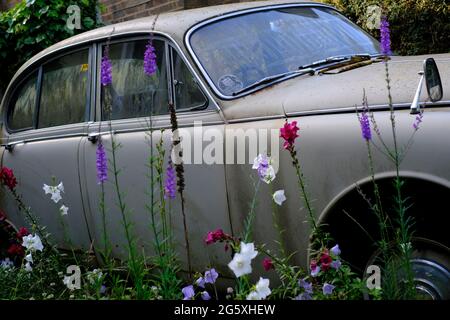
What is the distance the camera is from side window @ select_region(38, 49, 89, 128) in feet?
15.2

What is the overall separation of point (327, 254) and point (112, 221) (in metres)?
1.77

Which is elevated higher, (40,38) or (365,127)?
(40,38)

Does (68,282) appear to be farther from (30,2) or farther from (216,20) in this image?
(30,2)

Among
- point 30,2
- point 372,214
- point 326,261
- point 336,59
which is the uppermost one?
point 30,2

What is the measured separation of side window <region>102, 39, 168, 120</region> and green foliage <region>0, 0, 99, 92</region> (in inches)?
154

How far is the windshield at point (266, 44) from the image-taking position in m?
3.77

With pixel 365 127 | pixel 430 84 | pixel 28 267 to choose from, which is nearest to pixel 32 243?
pixel 28 267

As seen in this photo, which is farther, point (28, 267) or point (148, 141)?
point (148, 141)

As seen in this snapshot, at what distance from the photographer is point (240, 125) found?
3441 millimetres

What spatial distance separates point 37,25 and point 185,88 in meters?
4.86

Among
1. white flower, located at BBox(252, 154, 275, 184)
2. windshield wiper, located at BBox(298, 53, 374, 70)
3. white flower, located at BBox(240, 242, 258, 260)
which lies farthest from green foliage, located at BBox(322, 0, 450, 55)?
white flower, located at BBox(240, 242, 258, 260)

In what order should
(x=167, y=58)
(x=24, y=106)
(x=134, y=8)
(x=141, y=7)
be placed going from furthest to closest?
1. (x=134, y=8)
2. (x=141, y=7)
3. (x=24, y=106)
4. (x=167, y=58)

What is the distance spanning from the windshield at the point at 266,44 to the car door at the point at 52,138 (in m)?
1.08

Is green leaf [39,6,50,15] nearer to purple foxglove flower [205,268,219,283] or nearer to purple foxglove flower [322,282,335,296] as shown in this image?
purple foxglove flower [205,268,219,283]
